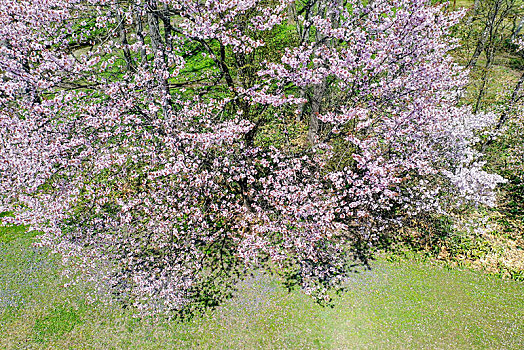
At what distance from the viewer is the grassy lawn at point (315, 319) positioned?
670cm

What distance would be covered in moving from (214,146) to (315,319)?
202 inches

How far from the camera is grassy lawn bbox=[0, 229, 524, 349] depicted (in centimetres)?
670

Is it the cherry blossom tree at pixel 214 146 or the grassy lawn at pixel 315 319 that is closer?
the grassy lawn at pixel 315 319

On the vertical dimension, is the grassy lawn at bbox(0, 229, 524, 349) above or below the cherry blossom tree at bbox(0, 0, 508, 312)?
below

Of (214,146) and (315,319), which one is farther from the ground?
(214,146)

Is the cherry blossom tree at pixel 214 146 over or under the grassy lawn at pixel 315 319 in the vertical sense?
over

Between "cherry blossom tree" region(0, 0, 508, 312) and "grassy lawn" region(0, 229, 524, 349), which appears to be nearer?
"grassy lawn" region(0, 229, 524, 349)

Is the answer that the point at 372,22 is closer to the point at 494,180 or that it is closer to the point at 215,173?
the point at 494,180

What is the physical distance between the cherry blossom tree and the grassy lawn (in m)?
0.60

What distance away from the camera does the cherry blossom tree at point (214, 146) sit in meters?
7.57

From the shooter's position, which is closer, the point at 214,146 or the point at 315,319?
the point at 315,319

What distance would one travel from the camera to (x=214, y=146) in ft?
26.8

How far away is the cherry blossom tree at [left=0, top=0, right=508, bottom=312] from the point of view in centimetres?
757

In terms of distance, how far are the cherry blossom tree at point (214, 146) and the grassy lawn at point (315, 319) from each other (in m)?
0.60
